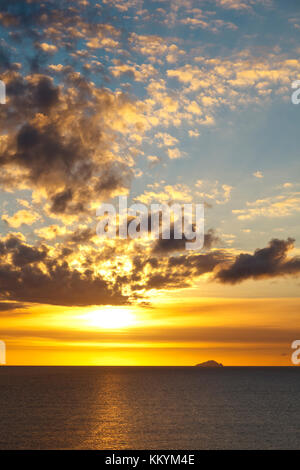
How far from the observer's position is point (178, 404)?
130 meters

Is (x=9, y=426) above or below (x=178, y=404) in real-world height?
above

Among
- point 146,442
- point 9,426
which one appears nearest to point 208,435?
point 146,442

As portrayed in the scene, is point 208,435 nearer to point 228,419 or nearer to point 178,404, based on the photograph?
point 228,419

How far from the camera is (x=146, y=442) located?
7162 cm

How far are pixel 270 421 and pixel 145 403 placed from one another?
47144 mm
